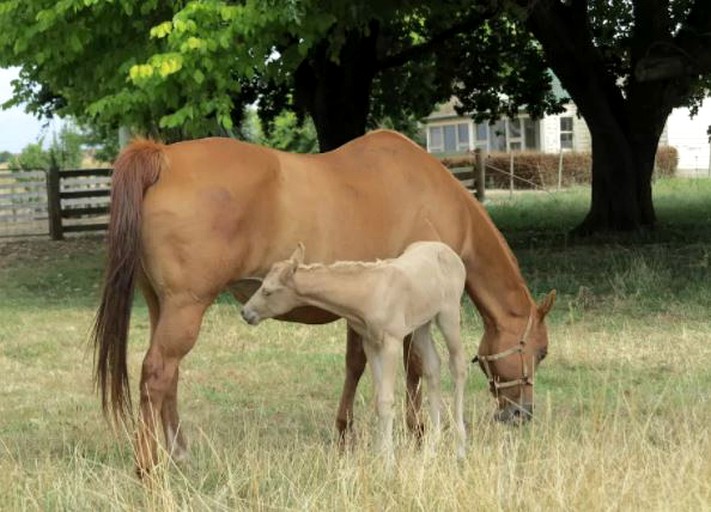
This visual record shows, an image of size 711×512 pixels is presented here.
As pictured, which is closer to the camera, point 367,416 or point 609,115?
point 367,416

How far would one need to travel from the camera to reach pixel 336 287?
517cm

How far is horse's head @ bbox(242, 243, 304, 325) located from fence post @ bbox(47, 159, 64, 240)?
19.6m

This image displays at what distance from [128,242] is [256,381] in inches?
125

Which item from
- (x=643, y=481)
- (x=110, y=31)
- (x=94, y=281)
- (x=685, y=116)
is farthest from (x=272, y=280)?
(x=685, y=116)

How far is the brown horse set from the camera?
5.25 metres

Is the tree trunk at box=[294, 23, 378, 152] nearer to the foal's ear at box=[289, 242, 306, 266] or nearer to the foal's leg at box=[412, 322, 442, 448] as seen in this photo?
the foal's leg at box=[412, 322, 442, 448]

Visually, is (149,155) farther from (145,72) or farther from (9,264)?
(9,264)

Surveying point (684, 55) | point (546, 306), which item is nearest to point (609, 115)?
point (684, 55)

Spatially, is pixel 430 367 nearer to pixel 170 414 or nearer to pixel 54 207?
pixel 170 414

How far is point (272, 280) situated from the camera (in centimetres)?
505

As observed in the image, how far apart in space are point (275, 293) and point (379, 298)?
1.73ft

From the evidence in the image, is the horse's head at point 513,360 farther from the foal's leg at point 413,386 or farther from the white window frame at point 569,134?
the white window frame at point 569,134

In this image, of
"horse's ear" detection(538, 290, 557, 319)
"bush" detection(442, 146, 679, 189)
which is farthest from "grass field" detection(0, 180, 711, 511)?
"bush" detection(442, 146, 679, 189)

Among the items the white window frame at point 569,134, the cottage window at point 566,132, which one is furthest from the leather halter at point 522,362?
the cottage window at point 566,132
